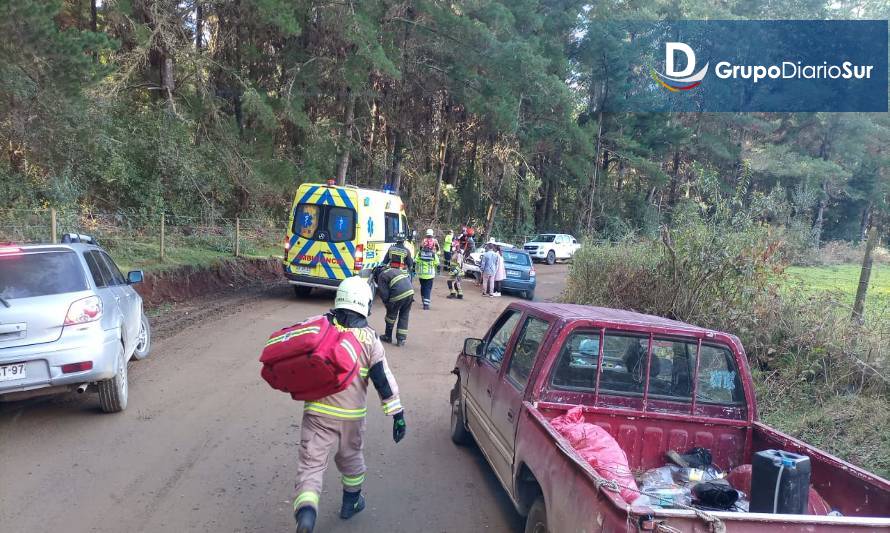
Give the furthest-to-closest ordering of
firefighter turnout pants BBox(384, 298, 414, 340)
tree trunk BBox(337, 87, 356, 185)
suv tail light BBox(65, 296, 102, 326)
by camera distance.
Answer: tree trunk BBox(337, 87, 356, 185)
firefighter turnout pants BBox(384, 298, 414, 340)
suv tail light BBox(65, 296, 102, 326)

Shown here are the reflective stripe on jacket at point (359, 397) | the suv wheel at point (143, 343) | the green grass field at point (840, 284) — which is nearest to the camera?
the reflective stripe on jacket at point (359, 397)

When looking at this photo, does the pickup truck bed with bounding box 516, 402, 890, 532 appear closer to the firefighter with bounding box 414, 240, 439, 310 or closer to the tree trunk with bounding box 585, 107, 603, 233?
the firefighter with bounding box 414, 240, 439, 310

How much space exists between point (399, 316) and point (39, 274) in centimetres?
531

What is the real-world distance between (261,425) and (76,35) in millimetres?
7759

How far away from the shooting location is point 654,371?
4121 mm

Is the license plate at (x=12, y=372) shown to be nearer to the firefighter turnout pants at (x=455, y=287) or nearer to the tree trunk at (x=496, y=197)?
the firefighter turnout pants at (x=455, y=287)

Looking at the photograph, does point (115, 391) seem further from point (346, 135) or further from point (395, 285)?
point (346, 135)

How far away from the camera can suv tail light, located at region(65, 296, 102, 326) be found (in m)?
5.40

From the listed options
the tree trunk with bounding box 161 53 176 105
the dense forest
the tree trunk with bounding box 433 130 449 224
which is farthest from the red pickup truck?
Answer: the tree trunk with bounding box 433 130 449 224

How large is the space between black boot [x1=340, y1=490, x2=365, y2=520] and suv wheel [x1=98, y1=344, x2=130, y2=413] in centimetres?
310

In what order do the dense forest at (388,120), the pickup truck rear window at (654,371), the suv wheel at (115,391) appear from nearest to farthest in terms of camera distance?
the pickup truck rear window at (654,371) → the suv wheel at (115,391) → the dense forest at (388,120)

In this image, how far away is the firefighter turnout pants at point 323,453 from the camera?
3.65m

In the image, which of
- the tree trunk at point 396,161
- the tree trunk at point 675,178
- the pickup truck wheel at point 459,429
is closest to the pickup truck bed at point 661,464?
the pickup truck wheel at point 459,429

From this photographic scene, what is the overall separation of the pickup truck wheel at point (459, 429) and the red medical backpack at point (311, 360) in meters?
2.24
